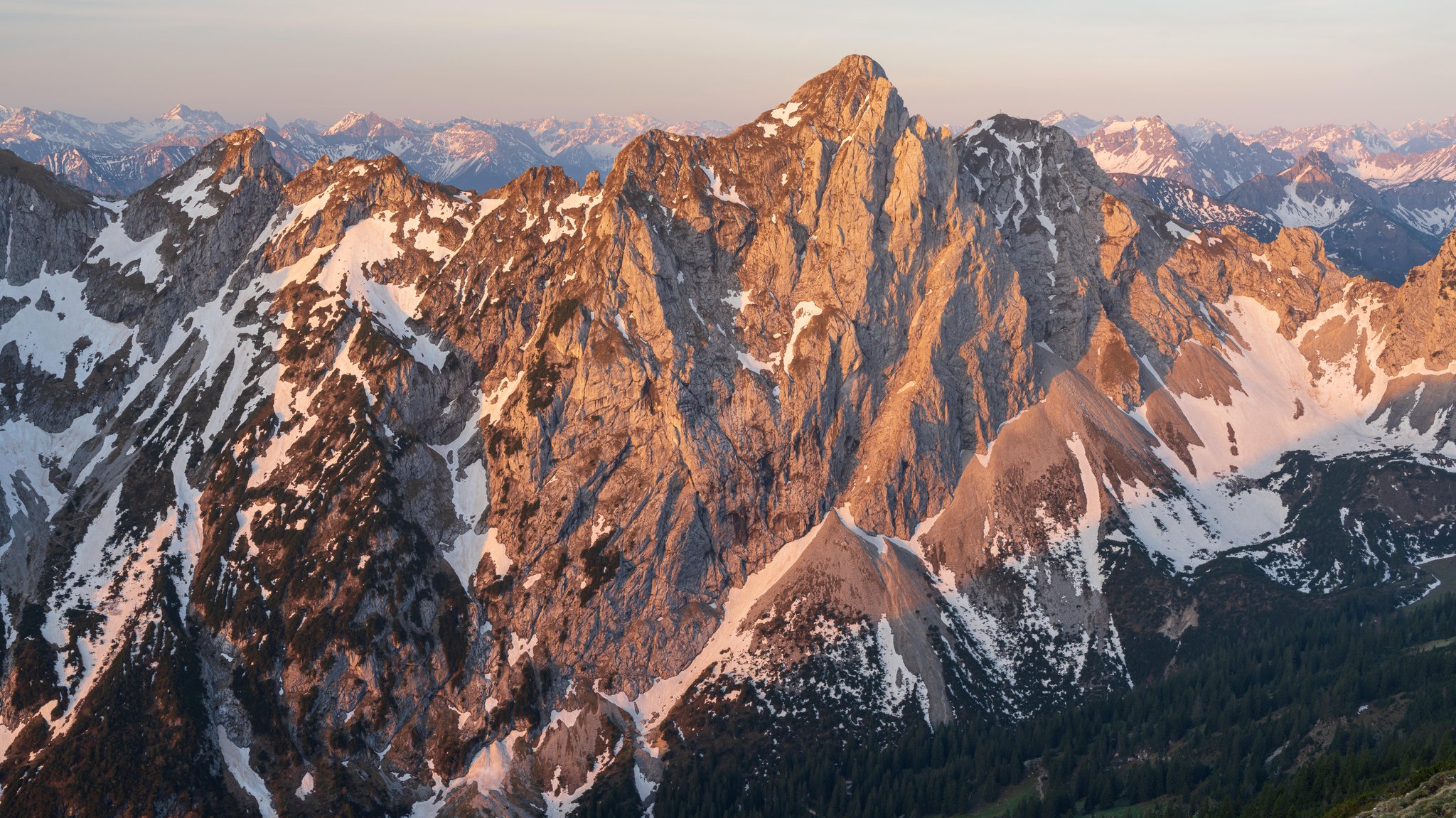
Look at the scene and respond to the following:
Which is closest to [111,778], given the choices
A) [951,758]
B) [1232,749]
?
[951,758]

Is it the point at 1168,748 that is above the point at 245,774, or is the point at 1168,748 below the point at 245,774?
above

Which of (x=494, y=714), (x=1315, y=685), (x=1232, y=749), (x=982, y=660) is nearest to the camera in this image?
(x=1232, y=749)

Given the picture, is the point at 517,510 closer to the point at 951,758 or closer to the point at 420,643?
the point at 420,643

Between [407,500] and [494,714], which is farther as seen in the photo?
[407,500]

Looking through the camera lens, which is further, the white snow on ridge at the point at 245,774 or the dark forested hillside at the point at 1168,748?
the white snow on ridge at the point at 245,774

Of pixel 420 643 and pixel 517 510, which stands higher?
pixel 517 510

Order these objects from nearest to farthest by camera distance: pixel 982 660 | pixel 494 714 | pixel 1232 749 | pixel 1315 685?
pixel 1232 749 < pixel 1315 685 < pixel 494 714 < pixel 982 660

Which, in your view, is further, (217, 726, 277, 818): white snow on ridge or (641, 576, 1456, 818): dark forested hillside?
(217, 726, 277, 818): white snow on ridge

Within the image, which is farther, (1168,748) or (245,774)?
(245,774)

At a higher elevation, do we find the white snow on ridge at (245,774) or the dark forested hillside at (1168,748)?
the dark forested hillside at (1168,748)

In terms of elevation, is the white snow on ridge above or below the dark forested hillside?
below

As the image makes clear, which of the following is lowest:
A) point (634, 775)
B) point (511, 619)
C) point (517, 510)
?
point (634, 775)
